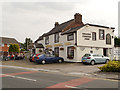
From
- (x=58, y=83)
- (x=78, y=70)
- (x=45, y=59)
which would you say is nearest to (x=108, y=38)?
(x=45, y=59)

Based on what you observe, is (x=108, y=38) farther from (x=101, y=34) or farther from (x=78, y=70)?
(x=78, y=70)

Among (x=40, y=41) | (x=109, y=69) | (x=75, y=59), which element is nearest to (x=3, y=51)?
(x=40, y=41)

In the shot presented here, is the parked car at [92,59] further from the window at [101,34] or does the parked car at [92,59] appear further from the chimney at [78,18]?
the chimney at [78,18]

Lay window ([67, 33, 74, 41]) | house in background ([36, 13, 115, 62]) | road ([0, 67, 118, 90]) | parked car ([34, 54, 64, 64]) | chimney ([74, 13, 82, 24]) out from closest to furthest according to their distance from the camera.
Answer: road ([0, 67, 118, 90]) → parked car ([34, 54, 64, 64]) → house in background ([36, 13, 115, 62]) → window ([67, 33, 74, 41]) → chimney ([74, 13, 82, 24])

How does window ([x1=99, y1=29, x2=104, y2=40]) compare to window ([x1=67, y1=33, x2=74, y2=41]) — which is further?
window ([x1=99, y1=29, x2=104, y2=40])

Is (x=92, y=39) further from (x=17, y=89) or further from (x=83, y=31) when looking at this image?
(x=17, y=89)

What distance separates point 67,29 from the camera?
90.5ft

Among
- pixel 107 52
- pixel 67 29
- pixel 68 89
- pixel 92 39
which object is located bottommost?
pixel 68 89

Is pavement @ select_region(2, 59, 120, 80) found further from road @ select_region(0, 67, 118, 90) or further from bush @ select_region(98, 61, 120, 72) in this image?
road @ select_region(0, 67, 118, 90)

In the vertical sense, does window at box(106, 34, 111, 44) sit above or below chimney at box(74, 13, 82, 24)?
below

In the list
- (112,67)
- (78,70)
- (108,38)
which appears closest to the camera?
(112,67)

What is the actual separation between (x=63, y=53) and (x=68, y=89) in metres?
19.0

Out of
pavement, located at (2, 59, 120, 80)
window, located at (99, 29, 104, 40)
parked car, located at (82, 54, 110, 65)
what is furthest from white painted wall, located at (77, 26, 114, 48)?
pavement, located at (2, 59, 120, 80)

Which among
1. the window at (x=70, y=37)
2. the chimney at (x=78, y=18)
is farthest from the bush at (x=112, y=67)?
the chimney at (x=78, y=18)
